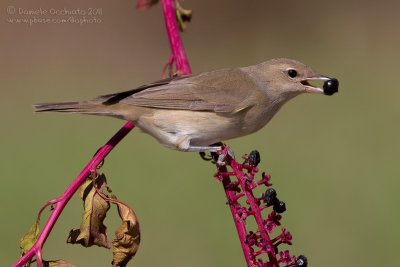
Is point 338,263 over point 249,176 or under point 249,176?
under

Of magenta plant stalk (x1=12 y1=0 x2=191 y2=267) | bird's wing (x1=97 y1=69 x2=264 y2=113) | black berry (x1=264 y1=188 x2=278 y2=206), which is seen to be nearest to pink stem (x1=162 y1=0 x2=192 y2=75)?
magenta plant stalk (x1=12 y1=0 x2=191 y2=267)

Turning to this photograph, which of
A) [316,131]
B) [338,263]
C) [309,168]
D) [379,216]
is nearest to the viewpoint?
[338,263]

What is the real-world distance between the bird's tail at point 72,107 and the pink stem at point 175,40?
0.56m

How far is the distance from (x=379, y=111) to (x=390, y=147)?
3.72ft

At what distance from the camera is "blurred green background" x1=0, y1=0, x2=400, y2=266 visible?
7371 mm

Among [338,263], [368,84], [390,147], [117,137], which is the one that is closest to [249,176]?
[117,137]

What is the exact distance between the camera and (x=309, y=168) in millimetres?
8859

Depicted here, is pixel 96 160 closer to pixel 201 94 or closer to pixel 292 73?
pixel 201 94

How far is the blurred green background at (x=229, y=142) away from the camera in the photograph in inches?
290

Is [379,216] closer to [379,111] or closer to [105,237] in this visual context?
[379,111]

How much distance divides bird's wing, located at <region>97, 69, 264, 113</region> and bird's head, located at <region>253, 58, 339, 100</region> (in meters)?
0.09

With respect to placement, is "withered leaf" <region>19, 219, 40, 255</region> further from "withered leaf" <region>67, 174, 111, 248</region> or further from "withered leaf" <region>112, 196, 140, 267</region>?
"withered leaf" <region>112, 196, 140, 267</region>

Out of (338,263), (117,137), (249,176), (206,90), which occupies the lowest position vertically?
(338,263)

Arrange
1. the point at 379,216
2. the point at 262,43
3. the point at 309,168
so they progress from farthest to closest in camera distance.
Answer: the point at 262,43
the point at 309,168
the point at 379,216
